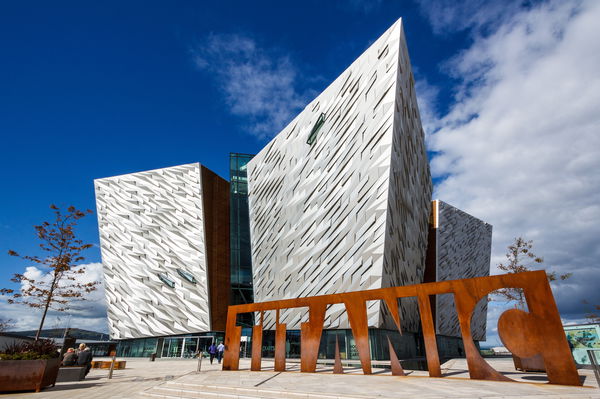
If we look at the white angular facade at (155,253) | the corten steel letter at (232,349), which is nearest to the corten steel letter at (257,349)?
the corten steel letter at (232,349)

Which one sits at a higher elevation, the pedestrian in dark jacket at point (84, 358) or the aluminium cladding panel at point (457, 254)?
the aluminium cladding panel at point (457, 254)

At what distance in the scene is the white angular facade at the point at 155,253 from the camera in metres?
31.0

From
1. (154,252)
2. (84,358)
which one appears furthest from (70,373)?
(154,252)

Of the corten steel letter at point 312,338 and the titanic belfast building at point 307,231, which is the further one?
the titanic belfast building at point 307,231

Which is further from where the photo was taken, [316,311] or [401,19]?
[401,19]

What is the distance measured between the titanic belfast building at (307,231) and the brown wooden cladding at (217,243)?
0.42 feet

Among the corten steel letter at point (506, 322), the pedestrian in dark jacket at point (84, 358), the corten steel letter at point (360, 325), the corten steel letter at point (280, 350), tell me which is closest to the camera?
the corten steel letter at point (506, 322)

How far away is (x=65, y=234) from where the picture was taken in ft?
63.1

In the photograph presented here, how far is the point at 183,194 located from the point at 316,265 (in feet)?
59.3

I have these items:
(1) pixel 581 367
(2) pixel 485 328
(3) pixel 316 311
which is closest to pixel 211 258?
(3) pixel 316 311

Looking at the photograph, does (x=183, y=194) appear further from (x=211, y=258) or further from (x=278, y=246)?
(x=278, y=246)

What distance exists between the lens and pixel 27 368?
29.1 ft

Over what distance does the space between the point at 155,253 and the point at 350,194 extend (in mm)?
22120

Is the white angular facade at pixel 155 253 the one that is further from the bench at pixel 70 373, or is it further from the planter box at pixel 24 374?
the planter box at pixel 24 374
